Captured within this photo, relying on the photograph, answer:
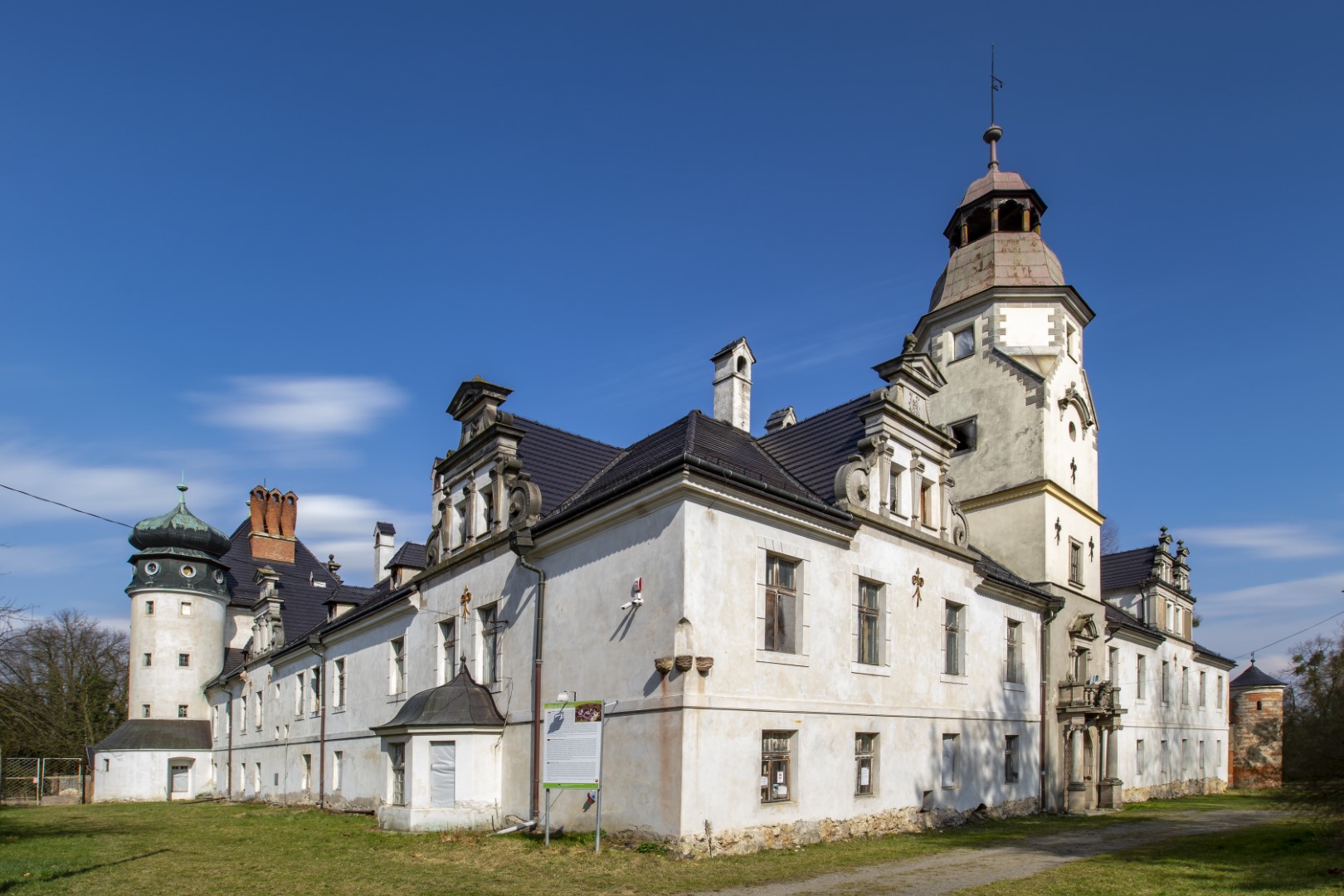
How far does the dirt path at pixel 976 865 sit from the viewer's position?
1241cm

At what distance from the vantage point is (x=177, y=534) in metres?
45.0

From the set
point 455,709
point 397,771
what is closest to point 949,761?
point 455,709

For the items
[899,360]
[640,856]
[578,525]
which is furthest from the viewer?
[899,360]

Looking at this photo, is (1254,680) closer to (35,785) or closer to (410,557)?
(410,557)

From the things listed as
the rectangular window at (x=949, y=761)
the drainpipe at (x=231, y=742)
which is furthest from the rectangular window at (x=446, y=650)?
the drainpipe at (x=231, y=742)

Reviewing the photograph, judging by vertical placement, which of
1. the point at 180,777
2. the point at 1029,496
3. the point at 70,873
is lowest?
the point at 180,777

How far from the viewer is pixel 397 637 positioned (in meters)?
26.2

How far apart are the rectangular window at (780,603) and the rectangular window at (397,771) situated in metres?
8.87

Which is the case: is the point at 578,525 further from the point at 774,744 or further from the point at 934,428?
the point at 934,428

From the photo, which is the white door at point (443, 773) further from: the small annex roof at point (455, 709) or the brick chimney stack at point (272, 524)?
the brick chimney stack at point (272, 524)

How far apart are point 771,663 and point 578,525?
4.36 meters

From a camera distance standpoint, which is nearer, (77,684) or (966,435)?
(966,435)

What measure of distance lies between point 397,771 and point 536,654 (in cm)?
514

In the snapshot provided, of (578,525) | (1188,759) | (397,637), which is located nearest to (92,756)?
(397,637)
